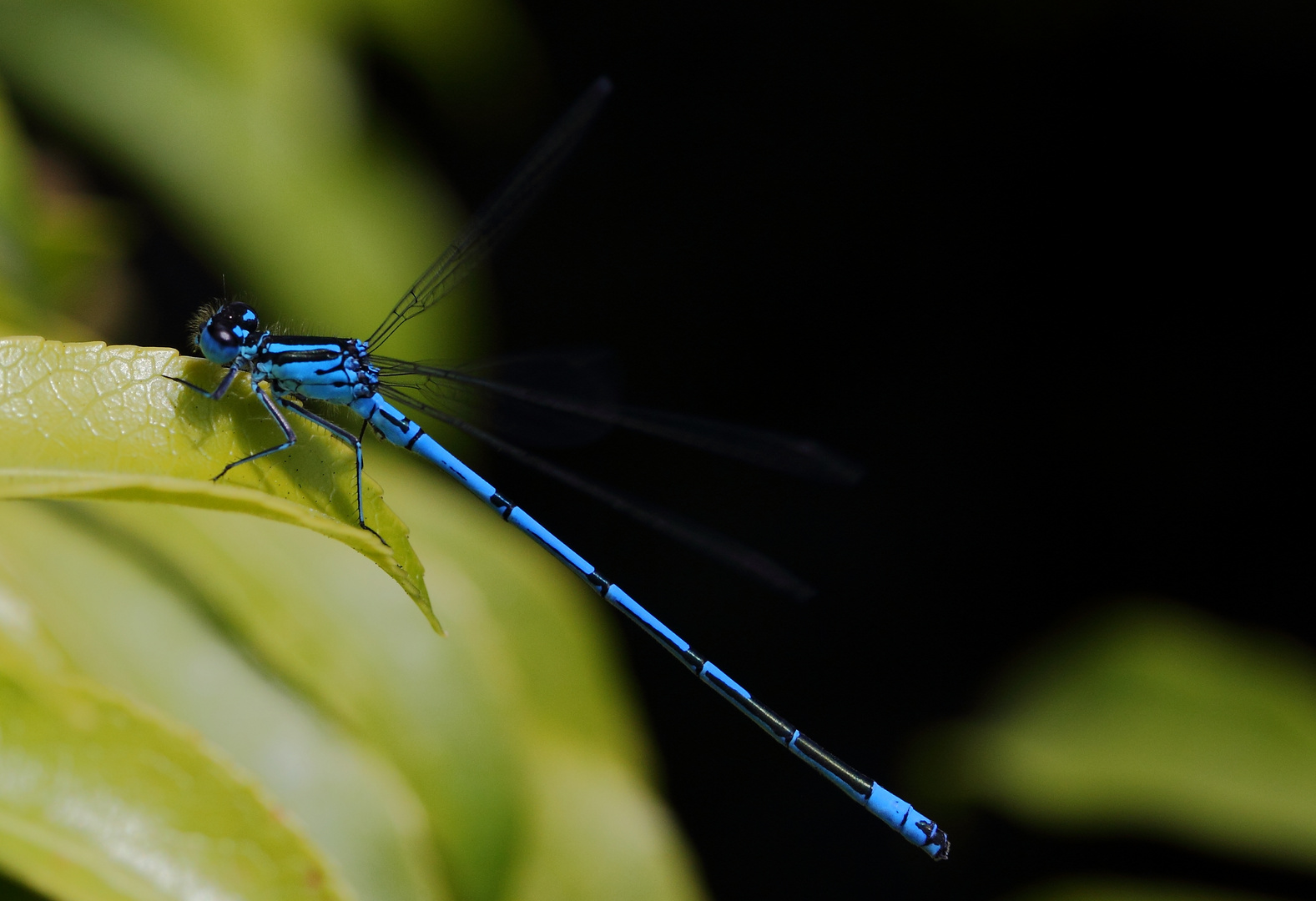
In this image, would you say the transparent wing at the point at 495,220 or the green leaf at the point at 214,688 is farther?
the transparent wing at the point at 495,220

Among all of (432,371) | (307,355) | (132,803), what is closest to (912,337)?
(432,371)

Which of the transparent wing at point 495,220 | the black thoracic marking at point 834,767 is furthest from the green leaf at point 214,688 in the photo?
the black thoracic marking at point 834,767

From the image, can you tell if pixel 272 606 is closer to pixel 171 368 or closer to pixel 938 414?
pixel 171 368

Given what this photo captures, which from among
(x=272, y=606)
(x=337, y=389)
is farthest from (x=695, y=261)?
(x=272, y=606)

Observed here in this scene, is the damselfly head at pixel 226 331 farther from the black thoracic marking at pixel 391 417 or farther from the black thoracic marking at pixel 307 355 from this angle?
the black thoracic marking at pixel 391 417

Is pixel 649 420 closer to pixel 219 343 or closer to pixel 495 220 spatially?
pixel 495 220

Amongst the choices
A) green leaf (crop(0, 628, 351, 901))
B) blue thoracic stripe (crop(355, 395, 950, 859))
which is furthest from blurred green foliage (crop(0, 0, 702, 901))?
blue thoracic stripe (crop(355, 395, 950, 859))
